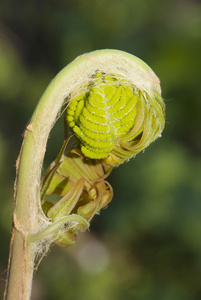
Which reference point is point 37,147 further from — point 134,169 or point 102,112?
point 134,169

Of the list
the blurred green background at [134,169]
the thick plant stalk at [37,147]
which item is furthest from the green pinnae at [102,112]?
the blurred green background at [134,169]

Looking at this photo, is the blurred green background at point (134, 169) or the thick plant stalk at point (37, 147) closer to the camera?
the thick plant stalk at point (37, 147)

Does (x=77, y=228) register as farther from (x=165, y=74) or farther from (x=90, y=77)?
(x=165, y=74)

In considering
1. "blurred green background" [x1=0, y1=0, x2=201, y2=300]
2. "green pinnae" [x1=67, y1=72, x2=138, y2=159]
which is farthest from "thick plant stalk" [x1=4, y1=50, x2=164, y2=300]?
"blurred green background" [x1=0, y1=0, x2=201, y2=300]

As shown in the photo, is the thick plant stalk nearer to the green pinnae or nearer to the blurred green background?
the green pinnae

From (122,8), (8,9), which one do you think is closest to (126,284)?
→ (122,8)

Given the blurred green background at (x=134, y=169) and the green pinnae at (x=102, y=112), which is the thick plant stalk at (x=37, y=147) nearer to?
the green pinnae at (x=102, y=112)

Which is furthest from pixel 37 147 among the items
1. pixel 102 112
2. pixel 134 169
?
pixel 134 169
